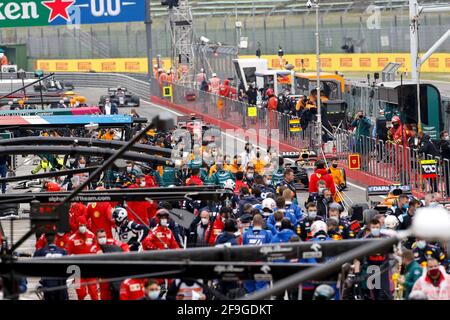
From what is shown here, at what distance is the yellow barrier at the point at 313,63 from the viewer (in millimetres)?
68312

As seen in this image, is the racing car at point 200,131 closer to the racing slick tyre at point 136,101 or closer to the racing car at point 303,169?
the racing car at point 303,169

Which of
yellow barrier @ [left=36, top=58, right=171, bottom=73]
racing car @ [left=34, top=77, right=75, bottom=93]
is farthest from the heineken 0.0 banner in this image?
yellow barrier @ [left=36, top=58, right=171, bottom=73]

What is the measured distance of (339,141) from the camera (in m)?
36.7

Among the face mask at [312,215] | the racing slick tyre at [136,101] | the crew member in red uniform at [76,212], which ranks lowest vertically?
the racing slick tyre at [136,101]

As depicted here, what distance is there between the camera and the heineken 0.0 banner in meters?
56.1

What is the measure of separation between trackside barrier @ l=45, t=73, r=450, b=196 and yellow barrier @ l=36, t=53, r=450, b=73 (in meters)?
10.1

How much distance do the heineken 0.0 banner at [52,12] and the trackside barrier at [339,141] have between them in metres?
4.07

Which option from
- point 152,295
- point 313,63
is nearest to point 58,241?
point 152,295

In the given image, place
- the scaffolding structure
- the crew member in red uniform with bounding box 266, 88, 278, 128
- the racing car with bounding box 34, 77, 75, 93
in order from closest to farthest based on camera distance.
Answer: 1. the crew member in red uniform with bounding box 266, 88, 278, 128
2. the racing car with bounding box 34, 77, 75, 93
3. the scaffolding structure

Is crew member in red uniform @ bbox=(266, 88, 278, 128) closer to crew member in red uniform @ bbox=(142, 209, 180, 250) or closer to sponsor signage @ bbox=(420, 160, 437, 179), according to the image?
sponsor signage @ bbox=(420, 160, 437, 179)

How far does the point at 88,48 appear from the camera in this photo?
79.0m

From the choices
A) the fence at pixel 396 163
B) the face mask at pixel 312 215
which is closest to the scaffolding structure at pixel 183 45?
the fence at pixel 396 163

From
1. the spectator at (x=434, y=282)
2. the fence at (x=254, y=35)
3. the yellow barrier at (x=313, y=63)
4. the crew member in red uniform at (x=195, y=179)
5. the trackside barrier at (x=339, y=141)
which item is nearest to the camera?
the spectator at (x=434, y=282)

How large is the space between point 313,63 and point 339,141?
1452 inches
